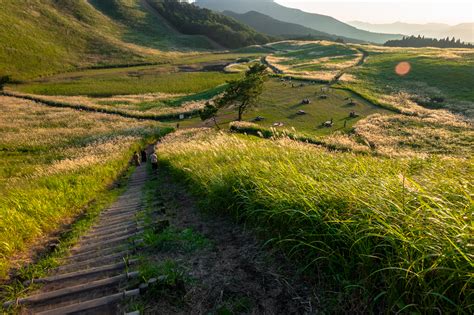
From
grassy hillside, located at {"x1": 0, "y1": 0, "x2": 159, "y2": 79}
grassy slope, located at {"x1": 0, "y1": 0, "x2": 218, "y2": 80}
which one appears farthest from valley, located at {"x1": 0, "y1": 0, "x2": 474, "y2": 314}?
grassy slope, located at {"x1": 0, "y1": 0, "x2": 218, "y2": 80}

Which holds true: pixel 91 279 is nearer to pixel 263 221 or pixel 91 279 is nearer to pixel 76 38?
pixel 263 221

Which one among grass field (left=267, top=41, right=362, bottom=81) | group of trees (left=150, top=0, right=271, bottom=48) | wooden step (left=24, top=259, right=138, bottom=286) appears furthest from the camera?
group of trees (left=150, top=0, right=271, bottom=48)

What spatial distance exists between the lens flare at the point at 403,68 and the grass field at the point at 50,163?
62.7 metres

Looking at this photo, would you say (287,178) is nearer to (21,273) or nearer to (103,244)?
(103,244)

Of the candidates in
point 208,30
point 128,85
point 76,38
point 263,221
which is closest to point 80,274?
point 263,221

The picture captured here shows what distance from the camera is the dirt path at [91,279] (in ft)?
13.7

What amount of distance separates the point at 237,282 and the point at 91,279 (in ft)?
8.81

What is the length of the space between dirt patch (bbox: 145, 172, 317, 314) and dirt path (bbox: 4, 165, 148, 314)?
705 mm

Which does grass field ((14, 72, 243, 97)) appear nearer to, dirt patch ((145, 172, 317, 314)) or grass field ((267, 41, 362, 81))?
grass field ((267, 41, 362, 81))

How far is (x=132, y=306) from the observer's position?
13.2 feet

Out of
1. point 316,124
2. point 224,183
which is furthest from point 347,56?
point 224,183

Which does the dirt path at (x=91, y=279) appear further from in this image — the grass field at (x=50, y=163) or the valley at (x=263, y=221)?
the grass field at (x=50, y=163)

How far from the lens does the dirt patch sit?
3842 mm

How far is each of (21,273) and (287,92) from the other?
5206cm
